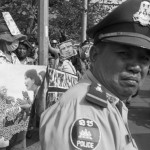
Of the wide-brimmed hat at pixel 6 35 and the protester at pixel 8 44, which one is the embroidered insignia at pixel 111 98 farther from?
the wide-brimmed hat at pixel 6 35

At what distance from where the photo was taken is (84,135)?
1.18 metres

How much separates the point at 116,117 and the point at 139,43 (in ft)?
1.04

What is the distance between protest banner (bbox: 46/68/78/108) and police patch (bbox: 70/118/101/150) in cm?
334

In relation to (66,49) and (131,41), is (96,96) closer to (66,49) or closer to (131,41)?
(131,41)

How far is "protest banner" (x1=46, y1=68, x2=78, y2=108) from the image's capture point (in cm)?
459

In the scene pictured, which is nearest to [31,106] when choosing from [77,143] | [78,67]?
[77,143]

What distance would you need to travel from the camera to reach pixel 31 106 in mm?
4012

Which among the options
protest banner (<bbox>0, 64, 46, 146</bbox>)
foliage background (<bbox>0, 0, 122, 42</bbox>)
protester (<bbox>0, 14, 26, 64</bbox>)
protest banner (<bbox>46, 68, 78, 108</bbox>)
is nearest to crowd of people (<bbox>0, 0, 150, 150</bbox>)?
protest banner (<bbox>0, 64, 46, 146</bbox>)

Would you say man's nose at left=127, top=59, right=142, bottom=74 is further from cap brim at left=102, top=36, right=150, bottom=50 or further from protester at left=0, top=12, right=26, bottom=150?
protester at left=0, top=12, right=26, bottom=150

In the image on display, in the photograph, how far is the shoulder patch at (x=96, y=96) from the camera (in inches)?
50.4

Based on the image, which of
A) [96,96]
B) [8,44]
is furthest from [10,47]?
[96,96]

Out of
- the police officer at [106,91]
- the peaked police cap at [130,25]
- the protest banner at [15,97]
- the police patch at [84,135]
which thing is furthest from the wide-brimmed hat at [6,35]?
the police patch at [84,135]

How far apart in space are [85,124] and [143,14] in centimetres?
55

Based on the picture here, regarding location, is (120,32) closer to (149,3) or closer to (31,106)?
(149,3)
